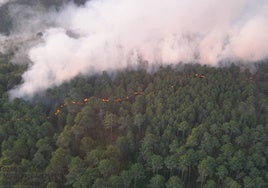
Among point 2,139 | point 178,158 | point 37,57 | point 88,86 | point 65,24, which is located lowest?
point 178,158

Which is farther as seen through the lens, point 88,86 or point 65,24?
point 65,24

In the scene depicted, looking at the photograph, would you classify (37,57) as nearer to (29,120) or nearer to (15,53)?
(15,53)

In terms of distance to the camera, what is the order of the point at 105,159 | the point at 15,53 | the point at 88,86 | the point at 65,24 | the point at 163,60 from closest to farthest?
1. the point at 105,159
2. the point at 88,86
3. the point at 163,60
4. the point at 15,53
5. the point at 65,24

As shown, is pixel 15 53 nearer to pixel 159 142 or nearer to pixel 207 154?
pixel 159 142

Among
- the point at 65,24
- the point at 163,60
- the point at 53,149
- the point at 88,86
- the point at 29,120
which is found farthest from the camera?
the point at 65,24

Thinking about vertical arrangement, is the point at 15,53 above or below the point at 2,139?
above

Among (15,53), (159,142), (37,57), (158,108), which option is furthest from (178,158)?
(15,53)

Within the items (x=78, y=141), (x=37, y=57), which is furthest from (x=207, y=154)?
(x=37, y=57)
